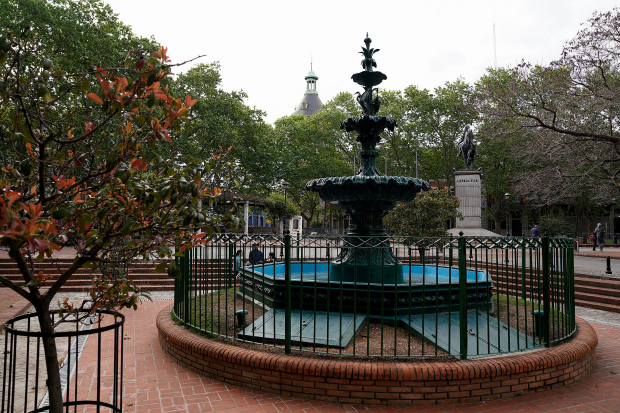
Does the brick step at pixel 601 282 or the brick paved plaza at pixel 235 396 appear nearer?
the brick paved plaza at pixel 235 396

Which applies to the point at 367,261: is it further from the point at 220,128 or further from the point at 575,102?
the point at 220,128

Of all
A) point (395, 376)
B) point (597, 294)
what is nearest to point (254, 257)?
point (395, 376)

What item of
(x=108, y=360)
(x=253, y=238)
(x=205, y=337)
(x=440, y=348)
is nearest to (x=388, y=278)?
(x=440, y=348)

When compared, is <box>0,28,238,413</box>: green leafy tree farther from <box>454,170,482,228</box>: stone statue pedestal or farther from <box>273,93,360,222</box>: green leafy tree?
<box>273,93,360,222</box>: green leafy tree

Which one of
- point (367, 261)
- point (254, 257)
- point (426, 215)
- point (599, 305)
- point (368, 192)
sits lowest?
point (599, 305)

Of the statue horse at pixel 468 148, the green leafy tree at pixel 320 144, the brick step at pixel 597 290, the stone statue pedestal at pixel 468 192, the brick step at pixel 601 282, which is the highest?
the green leafy tree at pixel 320 144

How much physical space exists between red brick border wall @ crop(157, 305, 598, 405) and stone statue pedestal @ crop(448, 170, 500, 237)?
18.4m

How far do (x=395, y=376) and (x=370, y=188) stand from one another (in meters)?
3.27

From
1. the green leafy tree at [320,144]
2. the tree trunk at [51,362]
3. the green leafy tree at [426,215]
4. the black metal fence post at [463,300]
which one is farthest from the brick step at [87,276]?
the green leafy tree at [320,144]

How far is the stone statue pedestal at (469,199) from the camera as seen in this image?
2250cm

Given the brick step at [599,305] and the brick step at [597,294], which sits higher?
the brick step at [597,294]

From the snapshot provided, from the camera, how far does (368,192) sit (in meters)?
6.81

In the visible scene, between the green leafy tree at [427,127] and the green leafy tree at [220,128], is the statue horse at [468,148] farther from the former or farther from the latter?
the green leafy tree at [220,128]

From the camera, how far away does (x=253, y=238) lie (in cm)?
552
